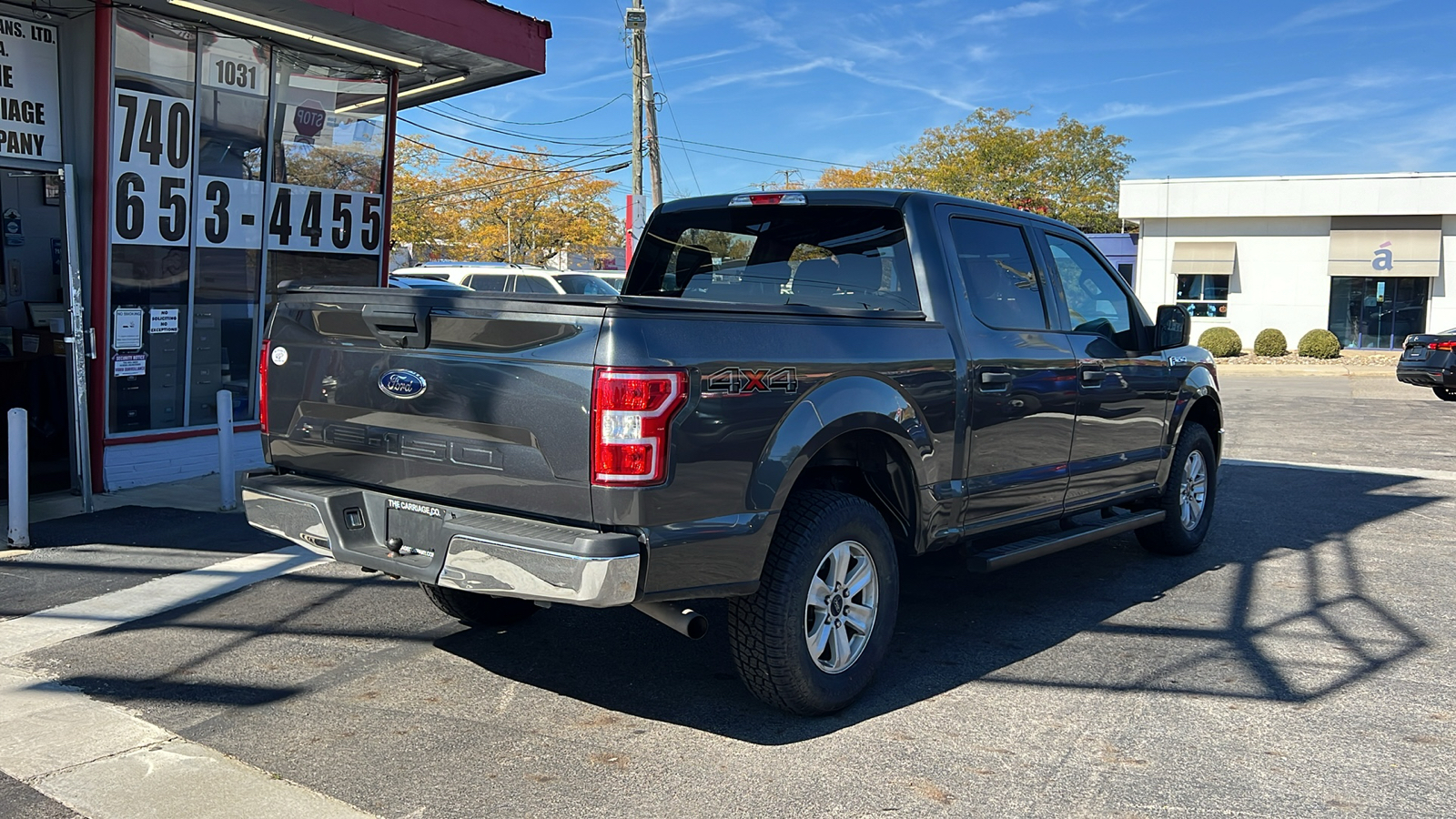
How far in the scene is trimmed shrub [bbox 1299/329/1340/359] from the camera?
97.3 ft

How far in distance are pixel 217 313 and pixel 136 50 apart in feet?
7.18

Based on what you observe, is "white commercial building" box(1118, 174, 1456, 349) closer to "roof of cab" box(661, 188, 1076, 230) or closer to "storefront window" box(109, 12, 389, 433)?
"storefront window" box(109, 12, 389, 433)

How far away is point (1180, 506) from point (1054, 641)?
2.03 meters

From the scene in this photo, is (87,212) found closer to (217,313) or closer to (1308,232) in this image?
(217,313)

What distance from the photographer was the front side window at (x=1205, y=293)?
3522 cm

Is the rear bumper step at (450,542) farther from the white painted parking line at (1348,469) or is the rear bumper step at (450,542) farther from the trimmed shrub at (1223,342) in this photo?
the trimmed shrub at (1223,342)

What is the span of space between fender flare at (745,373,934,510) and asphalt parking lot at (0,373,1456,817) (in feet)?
3.08

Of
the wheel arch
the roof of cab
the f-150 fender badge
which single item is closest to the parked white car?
the roof of cab

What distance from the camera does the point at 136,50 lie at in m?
8.52

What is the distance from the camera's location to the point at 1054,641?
17.1ft

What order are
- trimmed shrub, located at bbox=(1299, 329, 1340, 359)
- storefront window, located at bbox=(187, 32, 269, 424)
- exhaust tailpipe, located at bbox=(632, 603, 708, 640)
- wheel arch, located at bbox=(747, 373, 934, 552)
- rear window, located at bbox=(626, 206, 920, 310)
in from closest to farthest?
exhaust tailpipe, located at bbox=(632, 603, 708, 640) < wheel arch, located at bbox=(747, 373, 934, 552) < rear window, located at bbox=(626, 206, 920, 310) < storefront window, located at bbox=(187, 32, 269, 424) < trimmed shrub, located at bbox=(1299, 329, 1340, 359)

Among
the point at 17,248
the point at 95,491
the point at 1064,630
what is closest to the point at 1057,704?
the point at 1064,630

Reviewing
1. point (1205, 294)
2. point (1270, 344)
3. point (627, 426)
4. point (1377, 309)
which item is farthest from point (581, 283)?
point (1377, 309)

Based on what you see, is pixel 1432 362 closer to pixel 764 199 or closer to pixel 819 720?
pixel 764 199
